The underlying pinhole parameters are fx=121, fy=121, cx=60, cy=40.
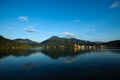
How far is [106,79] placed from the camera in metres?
24.6

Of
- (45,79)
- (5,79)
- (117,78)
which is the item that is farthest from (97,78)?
(5,79)

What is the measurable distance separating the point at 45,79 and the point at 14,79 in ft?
22.0

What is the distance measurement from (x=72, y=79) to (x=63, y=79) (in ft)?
6.13

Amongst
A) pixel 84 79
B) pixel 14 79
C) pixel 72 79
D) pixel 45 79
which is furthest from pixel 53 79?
pixel 14 79

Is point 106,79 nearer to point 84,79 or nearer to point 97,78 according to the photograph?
point 97,78

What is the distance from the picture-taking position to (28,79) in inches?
1013

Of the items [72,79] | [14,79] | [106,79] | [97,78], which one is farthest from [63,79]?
[14,79]

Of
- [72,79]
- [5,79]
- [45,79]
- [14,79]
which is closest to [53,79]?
[45,79]

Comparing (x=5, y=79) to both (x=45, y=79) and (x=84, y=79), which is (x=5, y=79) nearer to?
(x=45, y=79)

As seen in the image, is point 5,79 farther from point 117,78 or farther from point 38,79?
point 117,78

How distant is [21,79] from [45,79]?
5.18 metres

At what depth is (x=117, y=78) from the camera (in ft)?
82.2

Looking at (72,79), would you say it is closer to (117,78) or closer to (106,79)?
(106,79)

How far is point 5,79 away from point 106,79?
2123 centimetres
